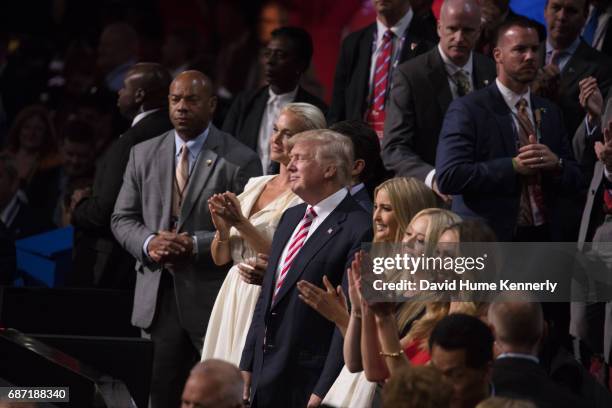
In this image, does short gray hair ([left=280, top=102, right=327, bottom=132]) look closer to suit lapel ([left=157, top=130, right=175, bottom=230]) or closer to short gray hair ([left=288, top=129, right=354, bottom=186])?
short gray hair ([left=288, top=129, right=354, bottom=186])

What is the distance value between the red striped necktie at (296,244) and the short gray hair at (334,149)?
0.67ft

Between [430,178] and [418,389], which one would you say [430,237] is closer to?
[418,389]

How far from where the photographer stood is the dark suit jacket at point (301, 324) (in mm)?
5945

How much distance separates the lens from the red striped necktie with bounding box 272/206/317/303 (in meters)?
6.11

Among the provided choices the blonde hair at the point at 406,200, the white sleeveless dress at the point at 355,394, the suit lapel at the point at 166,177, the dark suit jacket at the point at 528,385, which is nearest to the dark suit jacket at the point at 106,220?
the suit lapel at the point at 166,177

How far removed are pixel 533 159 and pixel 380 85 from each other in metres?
1.58

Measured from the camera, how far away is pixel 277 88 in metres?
8.38

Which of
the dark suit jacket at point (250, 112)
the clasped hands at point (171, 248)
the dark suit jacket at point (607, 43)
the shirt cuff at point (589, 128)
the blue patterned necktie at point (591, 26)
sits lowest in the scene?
the clasped hands at point (171, 248)

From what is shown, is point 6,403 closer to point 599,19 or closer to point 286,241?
point 286,241

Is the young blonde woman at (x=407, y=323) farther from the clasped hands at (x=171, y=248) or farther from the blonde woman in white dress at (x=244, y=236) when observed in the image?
the clasped hands at (x=171, y=248)

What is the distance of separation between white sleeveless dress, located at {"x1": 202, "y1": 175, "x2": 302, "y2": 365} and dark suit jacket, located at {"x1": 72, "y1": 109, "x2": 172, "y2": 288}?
51.9 inches

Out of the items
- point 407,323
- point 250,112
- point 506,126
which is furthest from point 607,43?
point 407,323

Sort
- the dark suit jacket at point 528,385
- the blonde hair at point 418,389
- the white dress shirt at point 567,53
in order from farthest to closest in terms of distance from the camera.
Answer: the white dress shirt at point 567,53, the dark suit jacket at point 528,385, the blonde hair at point 418,389

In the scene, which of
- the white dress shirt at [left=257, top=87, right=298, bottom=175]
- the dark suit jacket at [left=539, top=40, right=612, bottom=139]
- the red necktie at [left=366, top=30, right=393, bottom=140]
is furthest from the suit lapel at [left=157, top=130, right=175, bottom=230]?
the dark suit jacket at [left=539, top=40, right=612, bottom=139]
